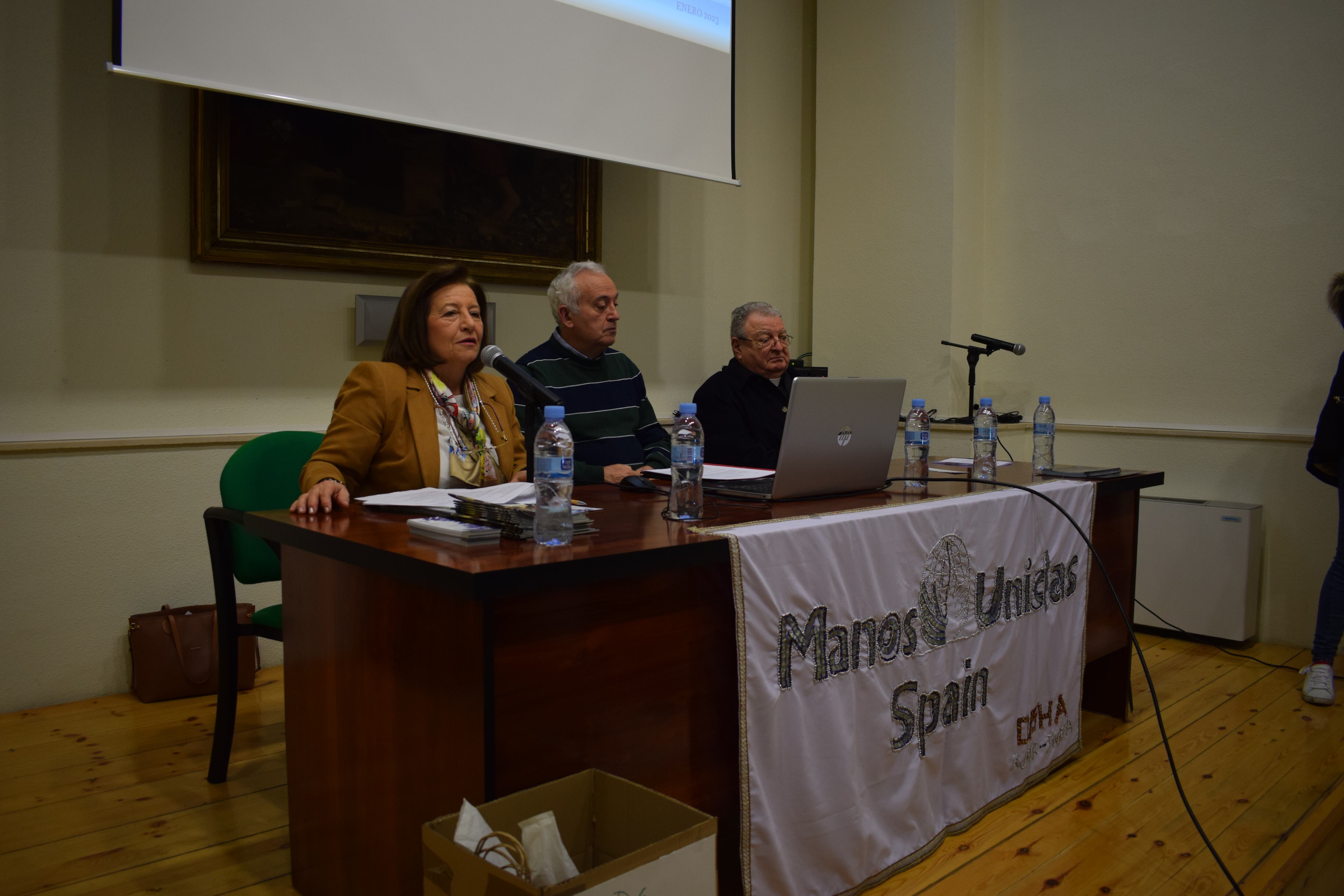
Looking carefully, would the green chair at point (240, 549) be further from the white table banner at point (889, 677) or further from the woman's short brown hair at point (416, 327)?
the white table banner at point (889, 677)

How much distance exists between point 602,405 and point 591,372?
11 centimetres

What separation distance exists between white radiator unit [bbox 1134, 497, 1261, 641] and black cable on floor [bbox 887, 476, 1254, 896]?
104cm

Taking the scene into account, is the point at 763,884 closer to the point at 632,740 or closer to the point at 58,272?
the point at 632,740

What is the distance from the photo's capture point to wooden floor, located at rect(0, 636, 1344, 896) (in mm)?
1834

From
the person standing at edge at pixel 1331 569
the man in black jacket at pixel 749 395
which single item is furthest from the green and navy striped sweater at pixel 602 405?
the person standing at edge at pixel 1331 569

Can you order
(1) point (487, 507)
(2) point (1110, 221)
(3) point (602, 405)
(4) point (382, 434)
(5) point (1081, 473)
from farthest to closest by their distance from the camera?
(2) point (1110, 221), (3) point (602, 405), (5) point (1081, 473), (4) point (382, 434), (1) point (487, 507)

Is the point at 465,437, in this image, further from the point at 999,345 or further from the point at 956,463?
the point at 999,345

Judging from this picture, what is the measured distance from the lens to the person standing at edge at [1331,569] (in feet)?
9.55

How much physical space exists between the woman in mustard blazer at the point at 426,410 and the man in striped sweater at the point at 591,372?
0.61m

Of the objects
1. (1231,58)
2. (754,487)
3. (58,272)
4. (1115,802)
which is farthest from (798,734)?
(1231,58)

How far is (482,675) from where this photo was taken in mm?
Answer: 1293

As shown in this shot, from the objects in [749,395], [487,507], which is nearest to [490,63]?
[749,395]

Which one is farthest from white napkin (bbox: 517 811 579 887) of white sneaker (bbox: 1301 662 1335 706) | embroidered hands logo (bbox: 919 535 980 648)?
white sneaker (bbox: 1301 662 1335 706)

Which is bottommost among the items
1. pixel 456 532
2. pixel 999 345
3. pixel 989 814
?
pixel 989 814
